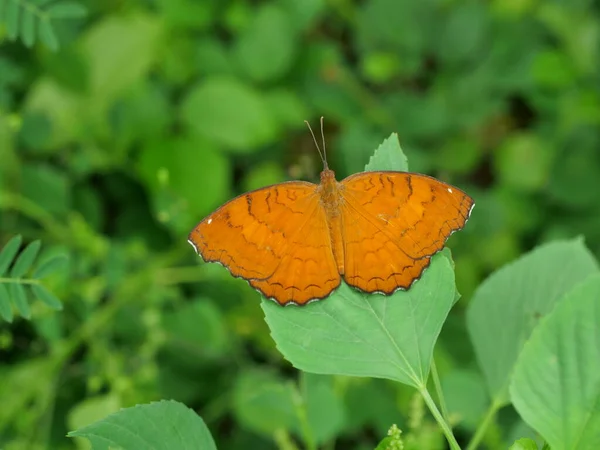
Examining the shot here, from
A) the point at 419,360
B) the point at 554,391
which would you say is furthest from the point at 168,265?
the point at 554,391

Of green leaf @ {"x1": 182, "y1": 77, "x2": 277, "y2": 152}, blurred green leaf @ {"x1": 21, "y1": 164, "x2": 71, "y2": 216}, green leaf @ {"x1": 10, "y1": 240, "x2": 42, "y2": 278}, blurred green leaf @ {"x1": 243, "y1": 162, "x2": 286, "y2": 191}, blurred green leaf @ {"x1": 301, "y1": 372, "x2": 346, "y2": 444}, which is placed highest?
green leaf @ {"x1": 10, "y1": 240, "x2": 42, "y2": 278}

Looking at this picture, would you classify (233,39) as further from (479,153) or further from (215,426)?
(215,426)

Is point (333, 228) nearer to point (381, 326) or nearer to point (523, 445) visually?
point (381, 326)

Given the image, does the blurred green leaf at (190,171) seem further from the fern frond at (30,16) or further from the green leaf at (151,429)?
the green leaf at (151,429)

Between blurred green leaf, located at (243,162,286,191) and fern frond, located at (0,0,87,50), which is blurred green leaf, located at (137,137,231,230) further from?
fern frond, located at (0,0,87,50)

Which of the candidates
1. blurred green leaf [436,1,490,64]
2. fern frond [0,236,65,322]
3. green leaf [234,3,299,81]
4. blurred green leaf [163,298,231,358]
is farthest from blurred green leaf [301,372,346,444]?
blurred green leaf [436,1,490,64]

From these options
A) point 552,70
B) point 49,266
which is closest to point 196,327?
point 49,266
